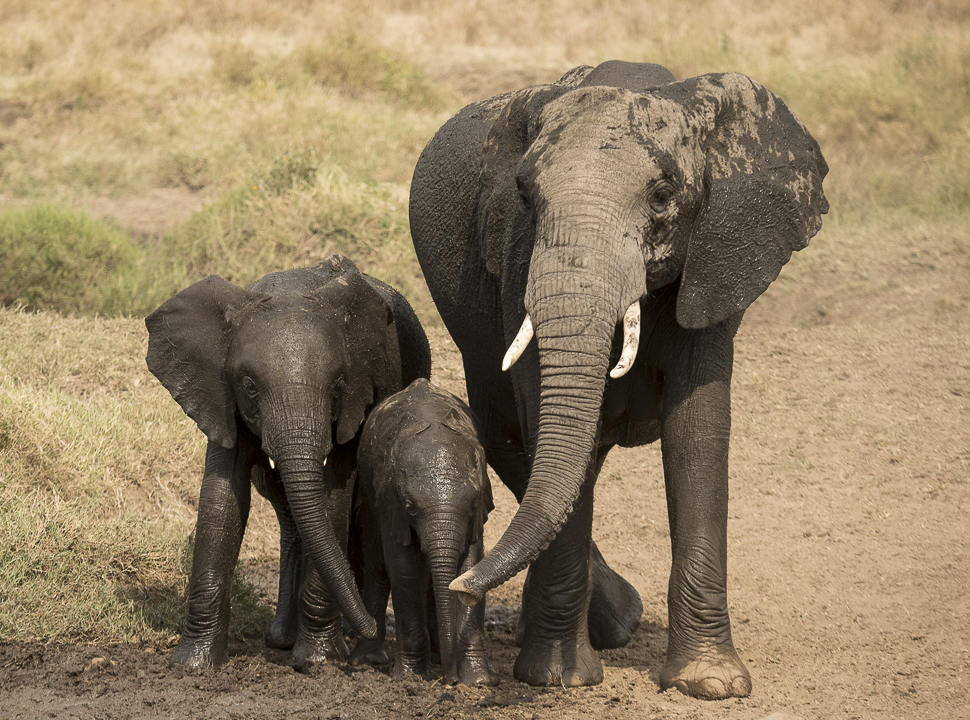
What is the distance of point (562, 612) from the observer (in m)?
5.27

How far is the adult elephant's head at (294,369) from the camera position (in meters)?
4.86

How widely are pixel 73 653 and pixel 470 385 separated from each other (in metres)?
2.36

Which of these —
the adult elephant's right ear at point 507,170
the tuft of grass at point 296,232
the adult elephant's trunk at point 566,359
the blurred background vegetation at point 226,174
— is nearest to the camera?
the adult elephant's trunk at point 566,359

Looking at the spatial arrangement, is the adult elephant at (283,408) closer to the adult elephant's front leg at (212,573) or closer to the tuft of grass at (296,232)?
the adult elephant's front leg at (212,573)

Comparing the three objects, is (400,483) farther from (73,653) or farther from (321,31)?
(321,31)

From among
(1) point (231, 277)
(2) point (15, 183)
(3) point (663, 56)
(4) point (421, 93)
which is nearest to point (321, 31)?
(4) point (421, 93)

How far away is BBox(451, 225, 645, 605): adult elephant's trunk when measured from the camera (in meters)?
4.18

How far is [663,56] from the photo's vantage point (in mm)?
19703

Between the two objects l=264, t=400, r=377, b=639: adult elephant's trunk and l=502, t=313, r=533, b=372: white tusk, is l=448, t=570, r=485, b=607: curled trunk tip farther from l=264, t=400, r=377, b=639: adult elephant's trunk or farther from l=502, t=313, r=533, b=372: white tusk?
l=264, t=400, r=377, b=639: adult elephant's trunk

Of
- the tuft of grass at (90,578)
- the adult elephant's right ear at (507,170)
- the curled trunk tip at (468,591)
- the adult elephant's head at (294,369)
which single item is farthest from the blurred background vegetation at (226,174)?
A: the adult elephant's right ear at (507,170)

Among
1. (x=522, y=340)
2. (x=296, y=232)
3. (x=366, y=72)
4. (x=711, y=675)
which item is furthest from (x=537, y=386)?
(x=366, y=72)

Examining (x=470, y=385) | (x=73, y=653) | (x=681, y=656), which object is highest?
(x=470, y=385)

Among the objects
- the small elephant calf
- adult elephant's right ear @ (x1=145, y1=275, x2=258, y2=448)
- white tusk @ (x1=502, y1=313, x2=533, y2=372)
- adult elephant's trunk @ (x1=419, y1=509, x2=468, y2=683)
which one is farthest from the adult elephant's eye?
adult elephant's right ear @ (x1=145, y1=275, x2=258, y2=448)

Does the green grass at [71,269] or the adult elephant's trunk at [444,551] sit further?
the green grass at [71,269]
